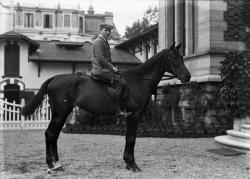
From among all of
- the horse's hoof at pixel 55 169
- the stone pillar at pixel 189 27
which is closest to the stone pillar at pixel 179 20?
the stone pillar at pixel 189 27

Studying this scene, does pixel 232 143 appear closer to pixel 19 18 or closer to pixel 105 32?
pixel 105 32

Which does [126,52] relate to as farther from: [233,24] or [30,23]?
[30,23]

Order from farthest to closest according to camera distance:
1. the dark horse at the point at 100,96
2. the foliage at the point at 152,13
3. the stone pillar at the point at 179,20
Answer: the foliage at the point at 152,13 < the stone pillar at the point at 179,20 < the dark horse at the point at 100,96

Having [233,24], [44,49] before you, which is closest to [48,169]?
[233,24]

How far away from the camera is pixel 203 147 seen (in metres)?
8.52

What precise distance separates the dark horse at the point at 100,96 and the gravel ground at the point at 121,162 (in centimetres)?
42

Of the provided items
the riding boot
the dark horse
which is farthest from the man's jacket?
the riding boot

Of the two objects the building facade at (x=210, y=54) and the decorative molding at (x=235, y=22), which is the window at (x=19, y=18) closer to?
the building facade at (x=210, y=54)

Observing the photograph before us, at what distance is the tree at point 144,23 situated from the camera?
120ft

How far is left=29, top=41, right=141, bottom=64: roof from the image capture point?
24453mm

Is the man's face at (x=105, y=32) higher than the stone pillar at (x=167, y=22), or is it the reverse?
the stone pillar at (x=167, y=22)

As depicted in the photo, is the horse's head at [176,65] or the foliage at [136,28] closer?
the horse's head at [176,65]

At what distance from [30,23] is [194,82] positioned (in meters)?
38.9

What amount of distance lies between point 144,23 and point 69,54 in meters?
15.6
